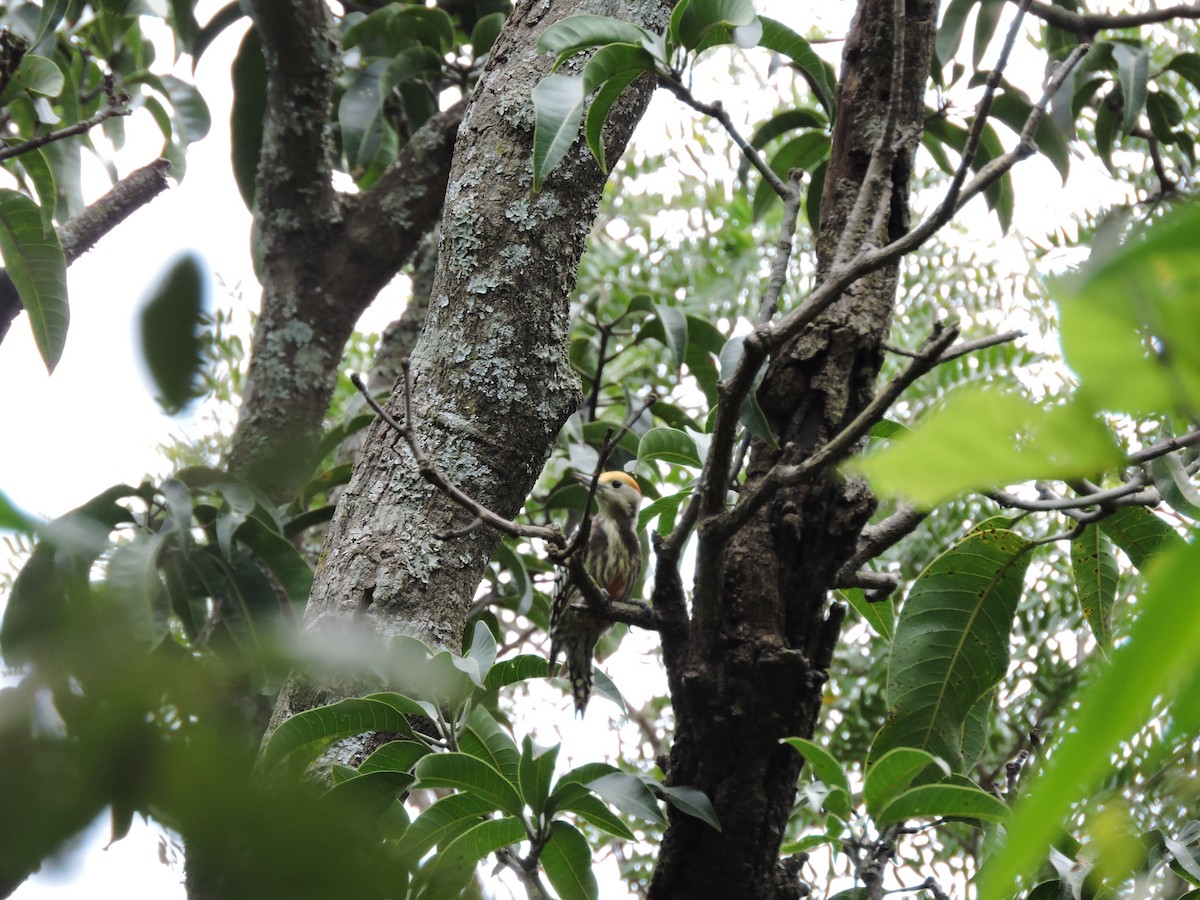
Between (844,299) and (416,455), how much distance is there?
698 millimetres

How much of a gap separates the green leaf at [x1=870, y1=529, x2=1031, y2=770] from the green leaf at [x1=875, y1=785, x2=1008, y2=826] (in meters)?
0.29

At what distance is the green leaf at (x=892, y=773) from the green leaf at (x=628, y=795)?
0.23 m

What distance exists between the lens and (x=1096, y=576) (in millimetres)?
1422

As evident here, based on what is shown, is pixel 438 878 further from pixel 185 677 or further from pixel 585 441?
pixel 585 441

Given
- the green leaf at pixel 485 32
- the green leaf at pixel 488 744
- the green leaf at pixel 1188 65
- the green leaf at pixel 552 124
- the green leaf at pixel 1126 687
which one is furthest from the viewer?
the green leaf at pixel 485 32

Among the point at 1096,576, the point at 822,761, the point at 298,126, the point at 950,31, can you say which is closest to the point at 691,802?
the point at 822,761

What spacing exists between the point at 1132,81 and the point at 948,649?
53.5 inches

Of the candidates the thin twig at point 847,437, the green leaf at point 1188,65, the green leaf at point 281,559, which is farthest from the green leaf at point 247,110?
the green leaf at point 1188,65

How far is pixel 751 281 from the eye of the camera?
421 cm

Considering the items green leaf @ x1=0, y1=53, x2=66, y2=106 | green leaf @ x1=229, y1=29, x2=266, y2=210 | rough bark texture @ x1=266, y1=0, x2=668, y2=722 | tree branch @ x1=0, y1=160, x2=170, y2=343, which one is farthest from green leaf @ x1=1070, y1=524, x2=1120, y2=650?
green leaf @ x1=229, y1=29, x2=266, y2=210

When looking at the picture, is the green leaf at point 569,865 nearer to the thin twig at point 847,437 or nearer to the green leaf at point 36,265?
the thin twig at point 847,437

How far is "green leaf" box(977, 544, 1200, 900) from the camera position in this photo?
0.58ft

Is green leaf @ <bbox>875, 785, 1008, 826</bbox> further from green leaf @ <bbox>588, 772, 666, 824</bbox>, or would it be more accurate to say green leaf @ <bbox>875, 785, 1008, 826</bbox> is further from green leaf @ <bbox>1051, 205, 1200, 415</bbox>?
green leaf @ <bbox>1051, 205, 1200, 415</bbox>

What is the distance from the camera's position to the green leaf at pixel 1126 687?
0.58ft
